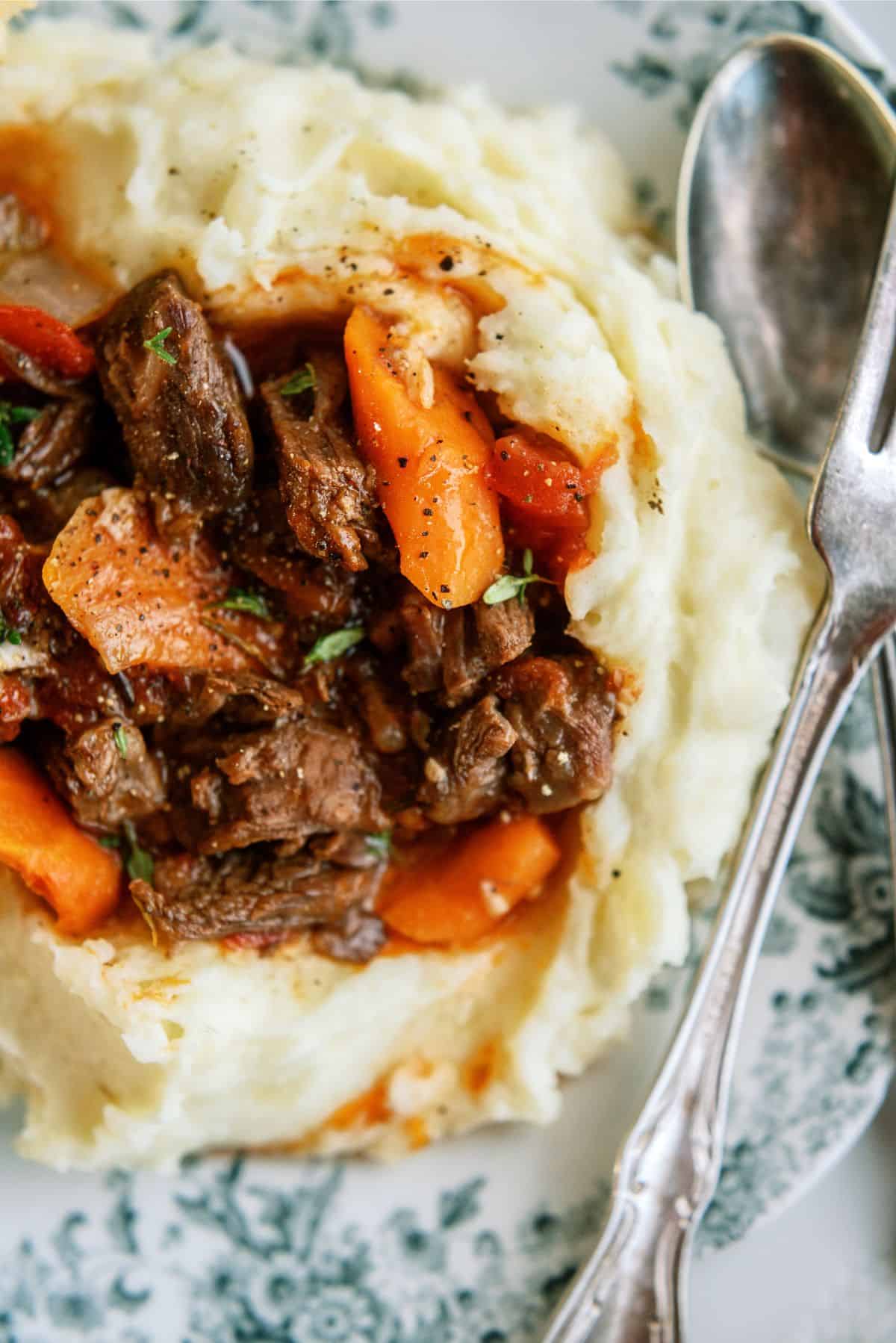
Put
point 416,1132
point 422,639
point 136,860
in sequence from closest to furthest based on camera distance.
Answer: point 422,639 → point 136,860 → point 416,1132

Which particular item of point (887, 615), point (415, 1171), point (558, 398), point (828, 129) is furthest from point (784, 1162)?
point (828, 129)

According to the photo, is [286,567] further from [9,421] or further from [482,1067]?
[482,1067]

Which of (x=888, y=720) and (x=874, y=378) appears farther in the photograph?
(x=888, y=720)

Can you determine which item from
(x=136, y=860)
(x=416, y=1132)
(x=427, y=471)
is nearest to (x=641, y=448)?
(x=427, y=471)

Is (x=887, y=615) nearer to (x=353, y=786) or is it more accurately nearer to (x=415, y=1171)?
(x=353, y=786)

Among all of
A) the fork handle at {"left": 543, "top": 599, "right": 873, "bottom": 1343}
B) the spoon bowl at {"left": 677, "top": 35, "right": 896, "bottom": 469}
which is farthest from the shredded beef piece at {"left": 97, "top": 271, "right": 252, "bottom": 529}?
the fork handle at {"left": 543, "top": 599, "right": 873, "bottom": 1343}

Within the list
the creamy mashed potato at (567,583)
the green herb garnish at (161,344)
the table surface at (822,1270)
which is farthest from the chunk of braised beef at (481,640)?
the table surface at (822,1270)

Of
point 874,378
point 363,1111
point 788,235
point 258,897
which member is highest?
point 788,235
